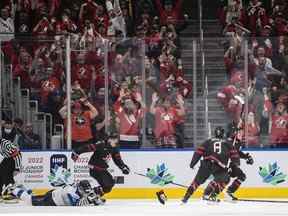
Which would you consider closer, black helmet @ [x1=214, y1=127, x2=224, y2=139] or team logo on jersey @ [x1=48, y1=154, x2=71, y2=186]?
black helmet @ [x1=214, y1=127, x2=224, y2=139]

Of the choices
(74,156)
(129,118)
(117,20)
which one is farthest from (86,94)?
(117,20)

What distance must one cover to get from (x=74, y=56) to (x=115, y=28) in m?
2.43

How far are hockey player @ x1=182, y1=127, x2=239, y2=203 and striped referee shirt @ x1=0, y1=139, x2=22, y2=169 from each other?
271 cm

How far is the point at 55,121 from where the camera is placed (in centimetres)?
1455

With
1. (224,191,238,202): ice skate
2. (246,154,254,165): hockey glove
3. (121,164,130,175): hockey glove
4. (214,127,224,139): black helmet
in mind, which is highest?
(214,127,224,139): black helmet

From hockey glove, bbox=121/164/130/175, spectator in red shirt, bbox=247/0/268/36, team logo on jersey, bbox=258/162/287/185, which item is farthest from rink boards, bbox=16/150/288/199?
spectator in red shirt, bbox=247/0/268/36

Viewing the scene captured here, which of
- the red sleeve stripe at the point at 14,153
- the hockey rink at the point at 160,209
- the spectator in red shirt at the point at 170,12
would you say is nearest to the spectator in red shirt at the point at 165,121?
the hockey rink at the point at 160,209

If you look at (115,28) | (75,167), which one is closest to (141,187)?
(75,167)

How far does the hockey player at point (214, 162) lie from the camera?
13.9 m

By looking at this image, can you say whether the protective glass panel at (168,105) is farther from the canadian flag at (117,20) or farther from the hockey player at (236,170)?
the canadian flag at (117,20)

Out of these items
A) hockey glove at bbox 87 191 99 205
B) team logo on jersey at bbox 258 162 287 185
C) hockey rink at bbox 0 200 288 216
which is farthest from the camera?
team logo on jersey at bbox 258 162 287 185

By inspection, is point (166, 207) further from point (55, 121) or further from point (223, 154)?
point (55, 121)

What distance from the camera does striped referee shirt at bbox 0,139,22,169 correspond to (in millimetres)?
14203

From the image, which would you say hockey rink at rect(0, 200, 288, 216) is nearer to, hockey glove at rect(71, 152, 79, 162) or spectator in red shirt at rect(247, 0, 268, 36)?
hockey glove at rect(71, 152, 79, 162)
